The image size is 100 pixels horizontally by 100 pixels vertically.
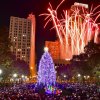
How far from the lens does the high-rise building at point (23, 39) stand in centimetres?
18488

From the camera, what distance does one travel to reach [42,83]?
47.0 meters

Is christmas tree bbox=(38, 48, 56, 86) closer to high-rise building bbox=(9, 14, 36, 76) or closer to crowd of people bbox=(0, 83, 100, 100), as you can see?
crowd of people bbox=(0, 83, 100, 100)

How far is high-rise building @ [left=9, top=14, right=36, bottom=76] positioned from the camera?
607 feet

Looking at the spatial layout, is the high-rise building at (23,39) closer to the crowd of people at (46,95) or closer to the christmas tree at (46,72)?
the christmas tree at (46,72)

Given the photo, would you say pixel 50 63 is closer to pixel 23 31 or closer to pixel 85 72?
pixel 85 72

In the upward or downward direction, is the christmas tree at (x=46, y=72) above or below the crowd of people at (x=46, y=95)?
above

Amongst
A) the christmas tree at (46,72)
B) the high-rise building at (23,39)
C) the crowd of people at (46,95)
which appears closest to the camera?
the crowd of people at (46,95)

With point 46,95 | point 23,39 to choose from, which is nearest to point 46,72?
point 46,95

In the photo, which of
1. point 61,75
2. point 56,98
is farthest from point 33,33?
point 56,98

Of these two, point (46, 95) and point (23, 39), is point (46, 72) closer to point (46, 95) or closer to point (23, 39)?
point (46, 95)

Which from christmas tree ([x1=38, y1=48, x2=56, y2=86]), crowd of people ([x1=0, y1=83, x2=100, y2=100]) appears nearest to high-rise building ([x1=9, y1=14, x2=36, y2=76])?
christmas tree ([x1=38, y1=48, x2=56, y2=86])

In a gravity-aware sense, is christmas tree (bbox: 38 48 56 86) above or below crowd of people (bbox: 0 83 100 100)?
above

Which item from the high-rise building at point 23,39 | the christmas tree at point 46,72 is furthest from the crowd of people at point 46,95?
the high-rise building at point 23,39

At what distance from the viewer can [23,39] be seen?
193625 mm
